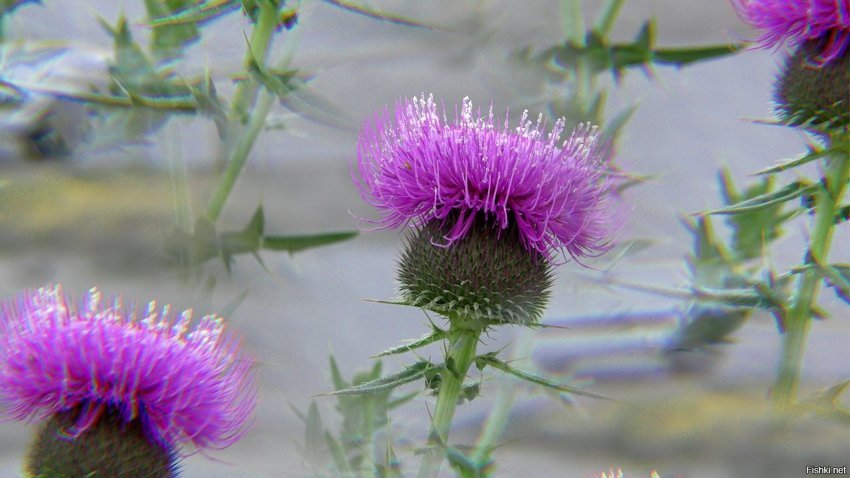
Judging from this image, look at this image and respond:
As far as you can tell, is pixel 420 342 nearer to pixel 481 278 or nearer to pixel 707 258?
pixel 481 278

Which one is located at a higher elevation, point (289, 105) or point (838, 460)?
point (289, 105)

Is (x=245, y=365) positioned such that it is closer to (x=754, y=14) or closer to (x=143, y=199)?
(x=754, y=14)

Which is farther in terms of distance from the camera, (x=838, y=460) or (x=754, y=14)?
(x=838, y=460)

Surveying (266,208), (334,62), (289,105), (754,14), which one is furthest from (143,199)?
(754,14)

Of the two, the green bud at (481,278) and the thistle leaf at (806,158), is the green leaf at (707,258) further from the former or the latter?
the green bud at (481,278)

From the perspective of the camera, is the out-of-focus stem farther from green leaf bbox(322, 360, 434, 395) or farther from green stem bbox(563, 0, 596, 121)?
green leaf bbox(322, 360, 434, 395)

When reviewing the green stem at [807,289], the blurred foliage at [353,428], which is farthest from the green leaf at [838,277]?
the blurred foliage at [353,428]

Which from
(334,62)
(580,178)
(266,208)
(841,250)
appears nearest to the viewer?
(580,178)

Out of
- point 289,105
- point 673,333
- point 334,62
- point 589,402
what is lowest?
point 589,402
